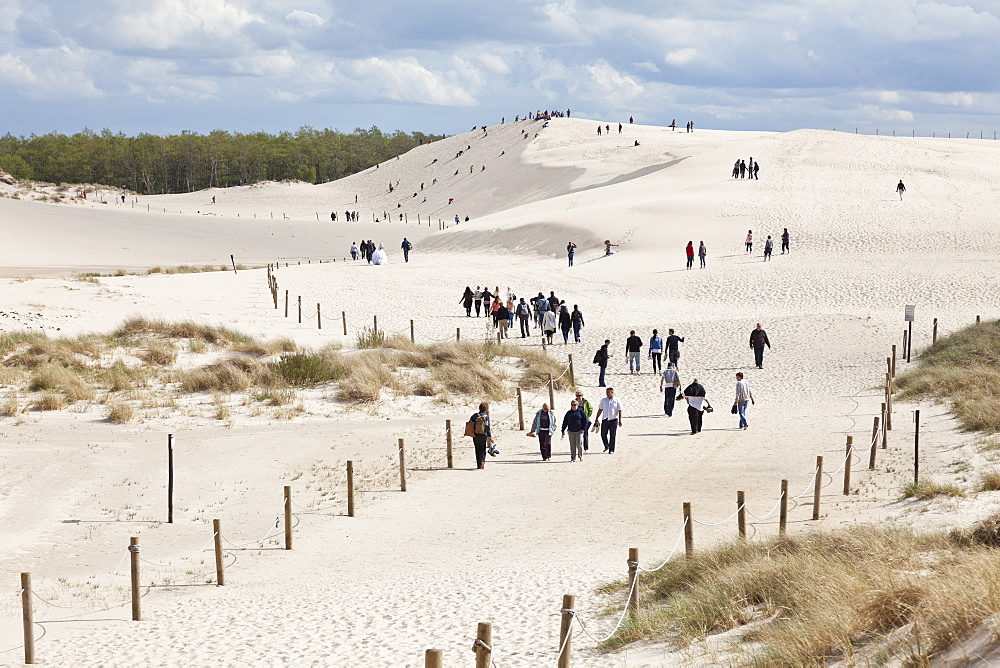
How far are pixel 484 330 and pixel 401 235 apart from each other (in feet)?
157

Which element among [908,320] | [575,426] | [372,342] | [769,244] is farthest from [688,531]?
[769,244]

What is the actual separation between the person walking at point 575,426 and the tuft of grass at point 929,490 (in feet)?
19.6

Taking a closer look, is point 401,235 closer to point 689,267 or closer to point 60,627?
point 689,267

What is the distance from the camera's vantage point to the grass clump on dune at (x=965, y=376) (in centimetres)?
1778

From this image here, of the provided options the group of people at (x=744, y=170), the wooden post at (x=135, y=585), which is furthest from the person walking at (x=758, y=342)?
the group of people at (x=744, y=170)

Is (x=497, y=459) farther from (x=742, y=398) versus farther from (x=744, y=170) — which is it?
(x=744, y=170)

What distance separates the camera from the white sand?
10617mm

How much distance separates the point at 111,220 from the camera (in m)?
81.2

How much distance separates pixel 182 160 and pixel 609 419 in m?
123

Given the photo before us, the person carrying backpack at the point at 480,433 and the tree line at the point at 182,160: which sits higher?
the tree line at the point at 182,160

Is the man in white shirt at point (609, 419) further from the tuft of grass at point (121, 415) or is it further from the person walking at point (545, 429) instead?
the tuft of grass at point (121, 415)

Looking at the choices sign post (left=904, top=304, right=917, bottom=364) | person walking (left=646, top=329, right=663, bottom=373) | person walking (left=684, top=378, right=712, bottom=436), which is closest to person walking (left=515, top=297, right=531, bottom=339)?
person walking (left=646, top=329, right=663, bottom=373)

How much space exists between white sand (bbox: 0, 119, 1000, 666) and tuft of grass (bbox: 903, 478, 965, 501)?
44 cm

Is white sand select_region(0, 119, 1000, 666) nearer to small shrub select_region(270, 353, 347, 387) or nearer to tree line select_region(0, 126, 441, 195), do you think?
small shrub select_region(270, 353, 347, 387)
